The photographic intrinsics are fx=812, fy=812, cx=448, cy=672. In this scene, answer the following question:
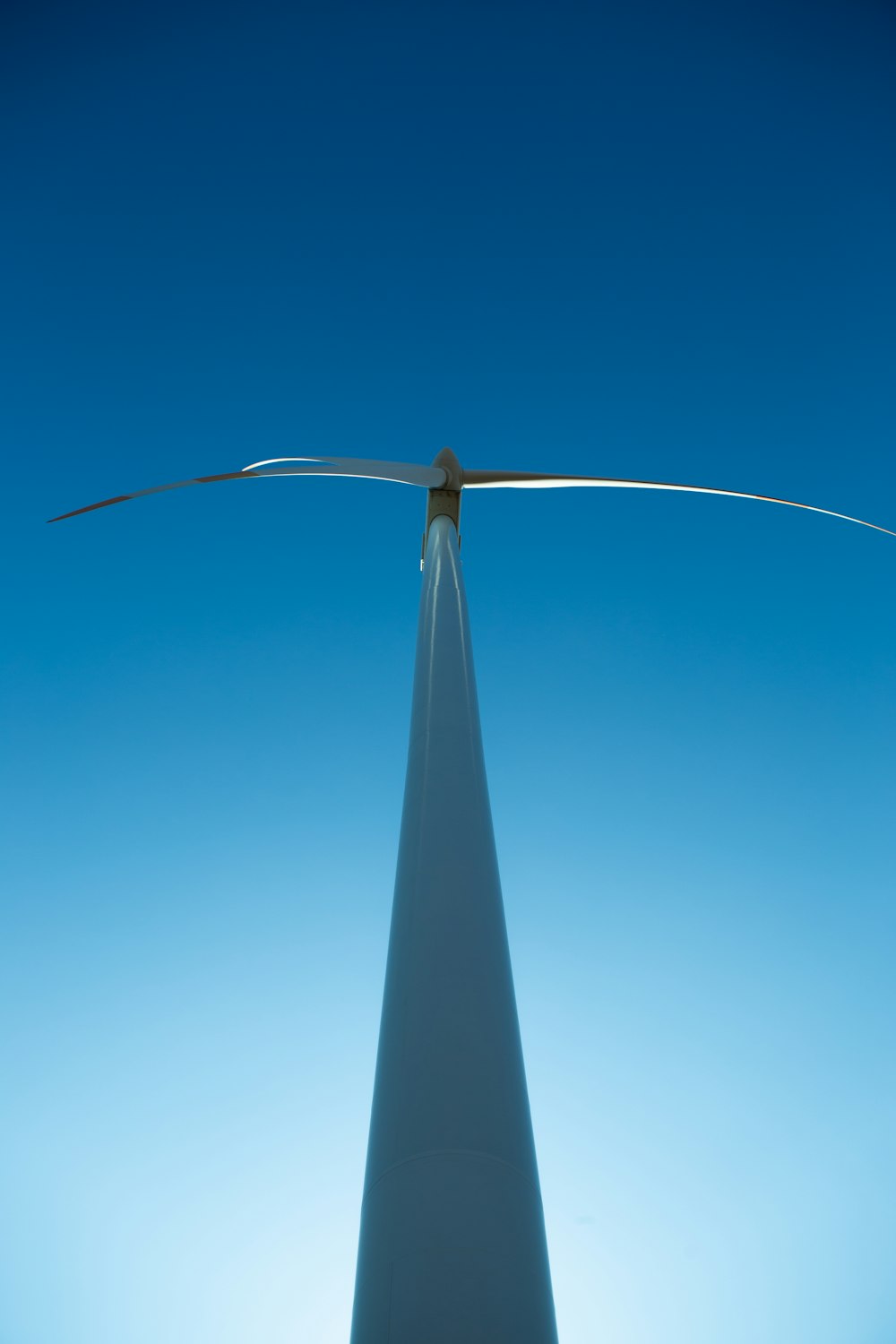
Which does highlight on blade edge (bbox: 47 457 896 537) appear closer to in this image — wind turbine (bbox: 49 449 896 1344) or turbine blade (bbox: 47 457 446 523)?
turbine blade (bbox: 47 457 446 523)

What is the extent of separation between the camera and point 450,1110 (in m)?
4.02

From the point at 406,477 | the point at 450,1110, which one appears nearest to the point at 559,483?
the point at 406,477

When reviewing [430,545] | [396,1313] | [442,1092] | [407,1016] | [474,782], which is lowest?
[396,1313]

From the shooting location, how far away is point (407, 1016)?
4.48 meters

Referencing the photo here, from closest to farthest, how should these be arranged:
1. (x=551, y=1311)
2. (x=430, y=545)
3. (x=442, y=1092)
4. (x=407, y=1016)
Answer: (x=551, y=1311) → (x=442, y=1092) → (x=407, y=1016) → (x=430, y=545)

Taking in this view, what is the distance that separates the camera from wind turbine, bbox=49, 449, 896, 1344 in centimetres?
348

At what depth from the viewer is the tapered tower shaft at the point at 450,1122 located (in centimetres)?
347

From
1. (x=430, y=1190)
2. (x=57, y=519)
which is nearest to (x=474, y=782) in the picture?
→ (x=430, y=1190)

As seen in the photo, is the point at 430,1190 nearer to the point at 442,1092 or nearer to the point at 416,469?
the point at 442,1092

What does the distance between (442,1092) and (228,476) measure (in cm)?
944

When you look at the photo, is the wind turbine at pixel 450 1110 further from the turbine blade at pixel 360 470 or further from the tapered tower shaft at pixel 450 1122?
the turbine blade at pixel 360 470

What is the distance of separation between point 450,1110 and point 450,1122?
0.06 m

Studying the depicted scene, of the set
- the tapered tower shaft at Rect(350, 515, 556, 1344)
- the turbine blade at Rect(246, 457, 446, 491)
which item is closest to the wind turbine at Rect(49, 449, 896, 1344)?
the tapered tower shaft at Rect(350, 515, 556, 1344)

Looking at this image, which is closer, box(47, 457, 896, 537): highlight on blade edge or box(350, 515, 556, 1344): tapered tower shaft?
box(350, 515, 556, 1344): tapered tower shaft
